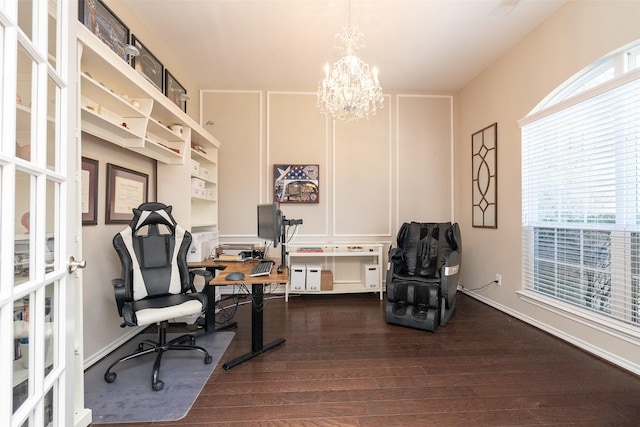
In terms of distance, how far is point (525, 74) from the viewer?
2.90 meters

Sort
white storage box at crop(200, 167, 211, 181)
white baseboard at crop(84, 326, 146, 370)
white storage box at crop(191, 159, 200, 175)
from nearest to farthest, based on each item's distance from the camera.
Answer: white baseboard at crop(84, 326, 146, 370) → white storage box at crop(191, 159, 200, 175) → white storage box at crop(200, 167, 211, 181)

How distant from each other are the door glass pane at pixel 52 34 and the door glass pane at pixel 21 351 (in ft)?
2.98

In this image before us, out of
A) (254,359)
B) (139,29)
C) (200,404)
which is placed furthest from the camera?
(139,29)

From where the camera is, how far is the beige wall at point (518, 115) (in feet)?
6.88

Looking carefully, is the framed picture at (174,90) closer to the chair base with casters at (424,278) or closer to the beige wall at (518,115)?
the chair base with casters at (424,278)

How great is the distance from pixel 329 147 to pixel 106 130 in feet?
8.99

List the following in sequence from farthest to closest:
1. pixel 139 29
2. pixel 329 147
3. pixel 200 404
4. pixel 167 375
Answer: pixel 329 147 → pixel 139 29 → pixel 167 375 → pixel 200 404

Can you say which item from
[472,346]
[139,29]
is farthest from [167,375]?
[139,29]

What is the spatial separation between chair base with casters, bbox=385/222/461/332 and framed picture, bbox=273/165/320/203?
57.5 inches

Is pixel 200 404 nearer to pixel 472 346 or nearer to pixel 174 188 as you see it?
pixel 174 188

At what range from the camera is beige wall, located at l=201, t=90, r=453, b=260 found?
13.1 ft

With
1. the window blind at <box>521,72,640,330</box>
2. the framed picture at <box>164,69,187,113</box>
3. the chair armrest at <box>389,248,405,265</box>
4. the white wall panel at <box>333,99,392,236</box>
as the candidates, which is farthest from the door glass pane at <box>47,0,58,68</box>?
the window blind at <box>521,72,640,330</box>

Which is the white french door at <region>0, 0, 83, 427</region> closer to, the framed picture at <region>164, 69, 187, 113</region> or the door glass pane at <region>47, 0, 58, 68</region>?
the door glass pane at <region>47, 0, 58, 68</region>

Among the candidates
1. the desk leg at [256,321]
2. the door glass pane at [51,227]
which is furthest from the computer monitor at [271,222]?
the door glass pane at [51,227]
